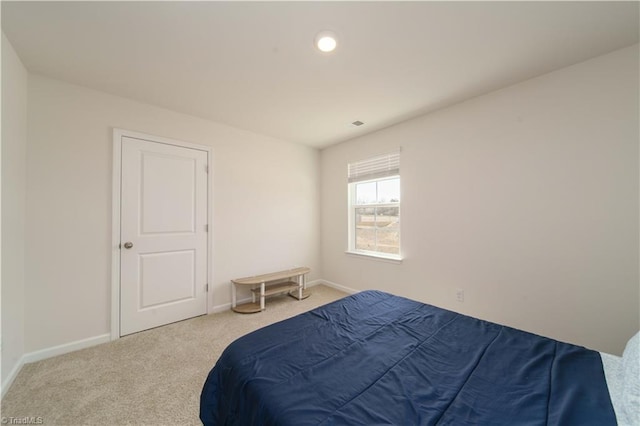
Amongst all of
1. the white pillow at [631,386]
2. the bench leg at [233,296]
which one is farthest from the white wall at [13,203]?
the white pillow at [631,386]

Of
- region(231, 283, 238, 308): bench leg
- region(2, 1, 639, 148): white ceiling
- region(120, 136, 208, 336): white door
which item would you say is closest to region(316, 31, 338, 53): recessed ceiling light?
region(2, 1, 639, 148): white ceiling

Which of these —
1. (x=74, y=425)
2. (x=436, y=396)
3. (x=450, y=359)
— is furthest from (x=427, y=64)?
(x=74, y=425)

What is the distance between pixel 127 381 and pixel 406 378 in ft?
6.66

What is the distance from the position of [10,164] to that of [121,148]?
782 mm

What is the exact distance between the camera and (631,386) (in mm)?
842

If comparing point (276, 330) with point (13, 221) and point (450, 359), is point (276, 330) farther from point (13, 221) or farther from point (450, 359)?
point (13, 221)

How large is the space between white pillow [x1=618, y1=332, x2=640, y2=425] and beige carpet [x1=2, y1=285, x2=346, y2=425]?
1.97 metres

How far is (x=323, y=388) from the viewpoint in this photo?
3.19 ft

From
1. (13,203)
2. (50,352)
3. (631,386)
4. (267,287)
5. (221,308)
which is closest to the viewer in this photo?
(631,386)

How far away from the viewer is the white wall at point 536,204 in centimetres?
179

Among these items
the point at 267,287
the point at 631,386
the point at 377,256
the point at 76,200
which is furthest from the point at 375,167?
the point at 76,200

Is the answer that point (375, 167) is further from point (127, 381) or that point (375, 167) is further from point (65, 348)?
point (65, 348)

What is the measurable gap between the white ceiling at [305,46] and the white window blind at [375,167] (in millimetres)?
864

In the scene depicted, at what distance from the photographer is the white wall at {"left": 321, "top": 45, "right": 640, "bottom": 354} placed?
179cm
